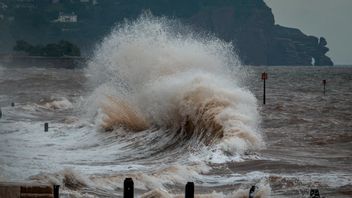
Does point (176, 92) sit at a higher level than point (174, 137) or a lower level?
higher

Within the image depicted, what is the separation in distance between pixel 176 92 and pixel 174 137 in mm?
2288

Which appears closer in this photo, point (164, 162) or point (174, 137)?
point (164, 162)

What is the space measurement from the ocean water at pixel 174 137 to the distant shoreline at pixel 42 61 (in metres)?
112

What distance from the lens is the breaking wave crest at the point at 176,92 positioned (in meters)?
18.1

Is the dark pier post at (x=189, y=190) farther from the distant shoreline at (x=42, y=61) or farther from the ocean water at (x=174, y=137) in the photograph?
the distant shoreline at (x=42, y=61)

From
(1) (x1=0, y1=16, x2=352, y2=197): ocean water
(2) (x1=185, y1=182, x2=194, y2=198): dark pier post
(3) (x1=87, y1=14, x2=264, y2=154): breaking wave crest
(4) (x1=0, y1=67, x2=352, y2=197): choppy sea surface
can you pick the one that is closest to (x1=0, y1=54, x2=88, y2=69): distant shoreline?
(3) (x1=87, y1=14, x2=264, y2=154): breaking wave crest

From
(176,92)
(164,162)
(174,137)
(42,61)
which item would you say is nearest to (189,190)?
(164,162)

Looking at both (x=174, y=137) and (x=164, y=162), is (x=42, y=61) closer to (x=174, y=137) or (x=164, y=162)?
(x=174, y=137)

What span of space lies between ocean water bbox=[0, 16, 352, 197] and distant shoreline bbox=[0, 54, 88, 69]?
368ft

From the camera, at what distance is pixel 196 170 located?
1371 cm

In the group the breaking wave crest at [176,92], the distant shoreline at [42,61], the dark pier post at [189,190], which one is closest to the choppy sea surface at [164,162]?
the breaking wave crest at [176,92]

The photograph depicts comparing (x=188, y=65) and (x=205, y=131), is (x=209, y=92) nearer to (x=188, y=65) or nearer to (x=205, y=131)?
(x=205, y=131)

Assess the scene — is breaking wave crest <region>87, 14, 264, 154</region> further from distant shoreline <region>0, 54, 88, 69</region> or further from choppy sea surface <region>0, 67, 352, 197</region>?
distant shoreline <region>0, 54, 88, 69</region>

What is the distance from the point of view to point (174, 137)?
758 inches
